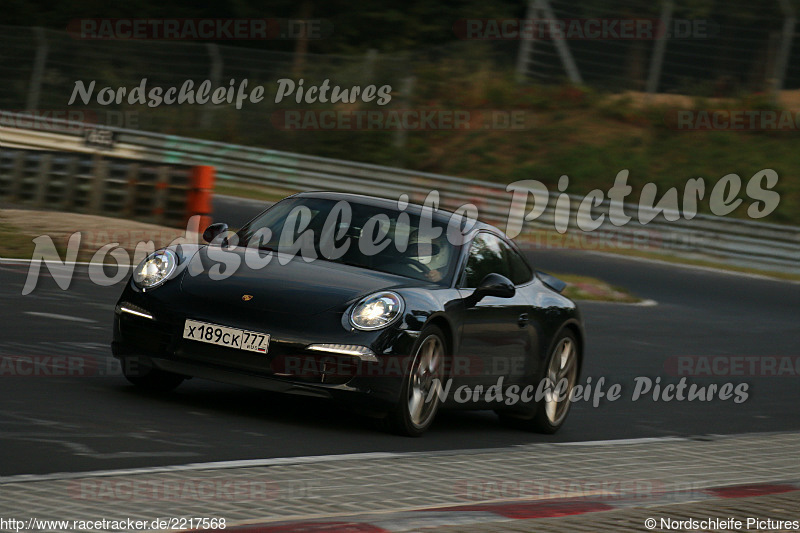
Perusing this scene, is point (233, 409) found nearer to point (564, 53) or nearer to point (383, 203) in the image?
point (383, 203)

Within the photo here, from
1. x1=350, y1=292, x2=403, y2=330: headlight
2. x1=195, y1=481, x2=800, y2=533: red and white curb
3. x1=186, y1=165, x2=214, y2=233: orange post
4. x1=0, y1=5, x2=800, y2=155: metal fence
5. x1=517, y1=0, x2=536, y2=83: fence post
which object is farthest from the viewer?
x1=517, y1=0, x2=536, y2=83: fence post

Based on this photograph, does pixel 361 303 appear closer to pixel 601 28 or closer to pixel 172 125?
pixel 172 125

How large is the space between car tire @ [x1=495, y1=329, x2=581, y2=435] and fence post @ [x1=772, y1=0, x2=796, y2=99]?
76.4ft

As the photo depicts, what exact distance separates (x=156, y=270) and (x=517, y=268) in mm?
2704

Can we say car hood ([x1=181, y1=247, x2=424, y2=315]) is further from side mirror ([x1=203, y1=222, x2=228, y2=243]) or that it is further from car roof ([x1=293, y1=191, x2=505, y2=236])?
car roof ([x1=293, y1=191, x2=505, y2=236])

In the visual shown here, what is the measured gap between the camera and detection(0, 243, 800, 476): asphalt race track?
22.5 feet

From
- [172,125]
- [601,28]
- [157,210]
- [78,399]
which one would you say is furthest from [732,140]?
[78,399]

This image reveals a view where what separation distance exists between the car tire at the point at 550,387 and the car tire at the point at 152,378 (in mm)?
2307

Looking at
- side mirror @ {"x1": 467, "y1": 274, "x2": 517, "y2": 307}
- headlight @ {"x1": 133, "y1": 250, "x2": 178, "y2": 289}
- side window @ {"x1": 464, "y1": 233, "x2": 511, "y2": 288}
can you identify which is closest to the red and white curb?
side mirror @ {"x1": 467, "y1": 274, "x2": 517, "y2": 307}

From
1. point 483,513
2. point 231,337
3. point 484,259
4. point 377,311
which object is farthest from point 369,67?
point 483,513

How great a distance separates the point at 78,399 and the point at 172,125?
974 inches

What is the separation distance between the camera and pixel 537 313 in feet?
31.2

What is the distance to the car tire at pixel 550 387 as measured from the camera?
968 centimetres

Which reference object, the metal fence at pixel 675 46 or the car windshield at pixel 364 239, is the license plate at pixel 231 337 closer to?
the car windshield at pixel 364 239
